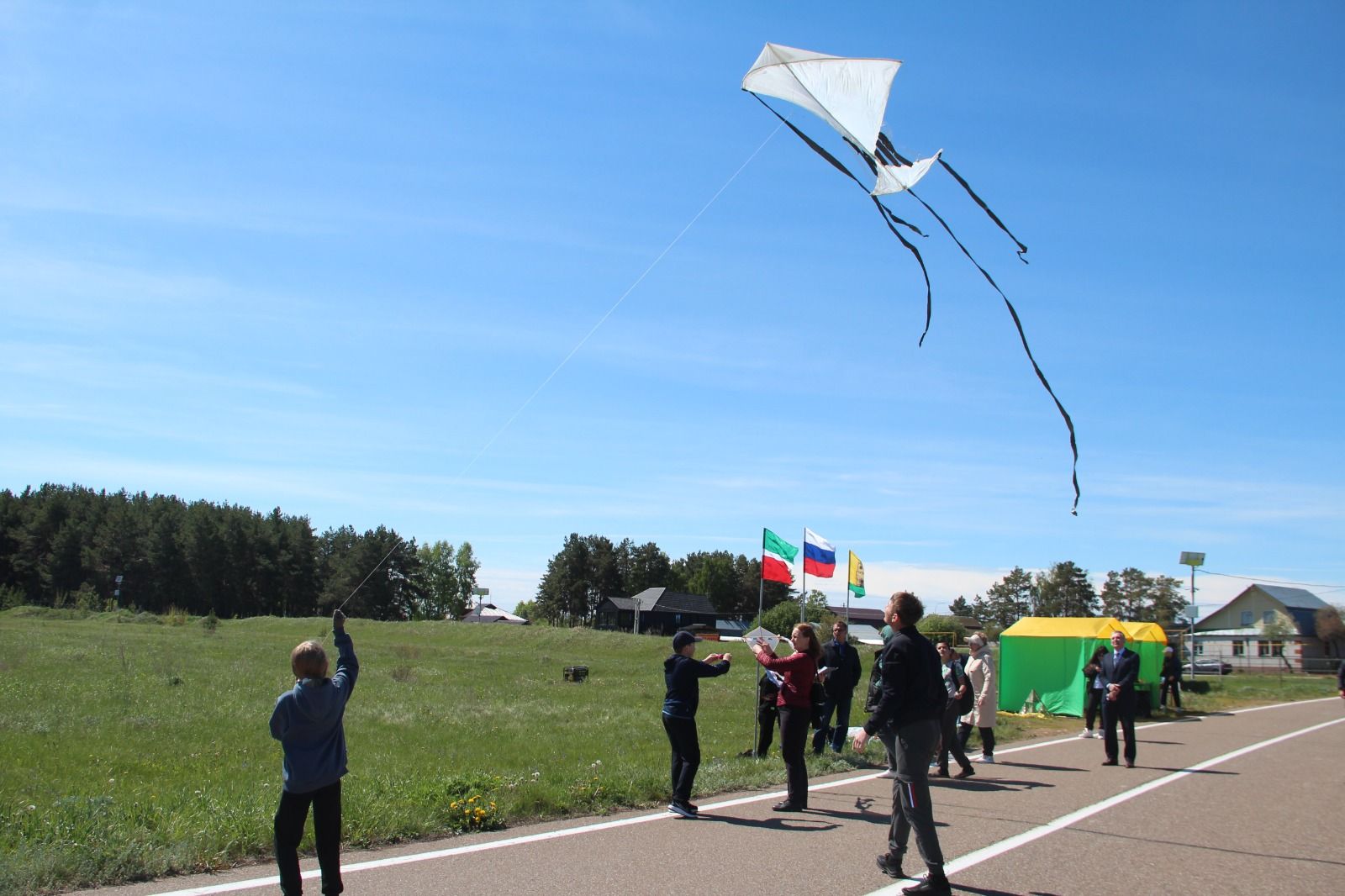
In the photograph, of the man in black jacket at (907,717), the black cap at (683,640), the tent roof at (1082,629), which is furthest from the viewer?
the tent roof at (1082,629)

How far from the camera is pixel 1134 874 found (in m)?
6.91

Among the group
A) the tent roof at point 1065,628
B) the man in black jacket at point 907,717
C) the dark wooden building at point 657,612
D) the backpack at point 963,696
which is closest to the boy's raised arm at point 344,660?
the man in black jacket at point 907,717

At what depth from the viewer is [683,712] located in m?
9.00

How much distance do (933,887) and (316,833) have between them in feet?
12.3

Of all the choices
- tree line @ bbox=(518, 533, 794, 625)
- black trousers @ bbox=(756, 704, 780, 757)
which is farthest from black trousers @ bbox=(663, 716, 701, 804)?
tree line @ bbox=(518, 533, 794, 625)

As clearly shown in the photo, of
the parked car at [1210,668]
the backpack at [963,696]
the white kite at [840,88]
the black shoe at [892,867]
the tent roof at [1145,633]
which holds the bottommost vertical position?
the black shoe at [892,867]

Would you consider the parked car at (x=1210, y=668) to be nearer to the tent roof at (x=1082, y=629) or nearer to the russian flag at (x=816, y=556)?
the tent roof at (x=1082, y=629)

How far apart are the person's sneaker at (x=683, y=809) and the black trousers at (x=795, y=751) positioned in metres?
1.04

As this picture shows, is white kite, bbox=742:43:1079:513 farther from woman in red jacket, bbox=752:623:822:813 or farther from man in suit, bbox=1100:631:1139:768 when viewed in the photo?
man in suit, bbox=1100:631:1139:768

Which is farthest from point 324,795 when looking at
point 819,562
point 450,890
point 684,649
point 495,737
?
point 819,562

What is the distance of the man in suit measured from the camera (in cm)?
1338

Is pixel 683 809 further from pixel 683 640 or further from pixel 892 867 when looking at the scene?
pixel 892 867

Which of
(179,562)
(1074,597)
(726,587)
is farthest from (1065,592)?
(179,562)

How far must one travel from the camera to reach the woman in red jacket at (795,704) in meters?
9.17
